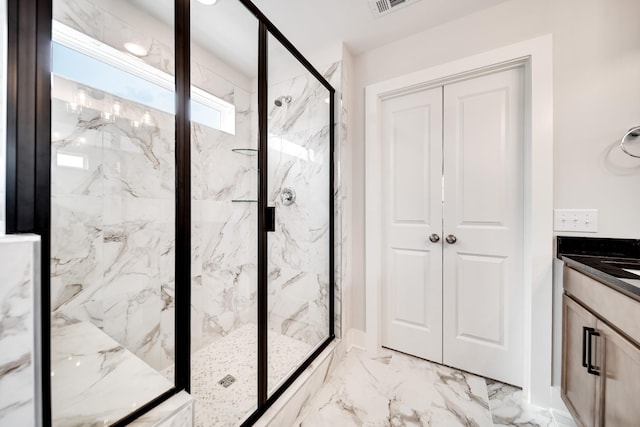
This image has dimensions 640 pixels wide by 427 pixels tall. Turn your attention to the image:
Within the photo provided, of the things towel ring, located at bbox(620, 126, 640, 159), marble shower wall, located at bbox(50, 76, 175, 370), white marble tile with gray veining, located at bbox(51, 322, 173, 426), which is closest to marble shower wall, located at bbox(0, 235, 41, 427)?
white marble tile with gray veining, located at bbox(51, 322, 173, 426)

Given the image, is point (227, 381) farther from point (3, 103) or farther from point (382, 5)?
point (382, 5)

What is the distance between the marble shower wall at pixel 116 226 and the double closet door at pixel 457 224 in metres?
1.53

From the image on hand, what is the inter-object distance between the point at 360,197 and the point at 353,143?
0.45 meters

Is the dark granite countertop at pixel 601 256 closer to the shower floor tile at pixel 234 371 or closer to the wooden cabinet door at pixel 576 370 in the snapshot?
the wooden cabinet door at pixel 576 370

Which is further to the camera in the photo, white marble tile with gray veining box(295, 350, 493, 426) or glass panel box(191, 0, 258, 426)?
glass panel box(191, 0, 258, 426)

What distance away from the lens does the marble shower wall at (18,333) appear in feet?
1.64

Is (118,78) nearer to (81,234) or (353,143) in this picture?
(81,234)

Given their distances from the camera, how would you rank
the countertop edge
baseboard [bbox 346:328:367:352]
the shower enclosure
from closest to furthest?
the countertop edge
the shower enclosure
baseboard [bbox 346:328:367:352]

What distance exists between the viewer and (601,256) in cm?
131

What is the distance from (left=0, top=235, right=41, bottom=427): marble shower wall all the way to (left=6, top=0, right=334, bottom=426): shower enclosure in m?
0.16

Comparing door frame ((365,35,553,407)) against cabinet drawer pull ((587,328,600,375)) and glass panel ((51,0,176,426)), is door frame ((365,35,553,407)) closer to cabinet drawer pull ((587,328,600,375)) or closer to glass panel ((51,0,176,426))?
cabinet drawer pull ((587,328,600,375))

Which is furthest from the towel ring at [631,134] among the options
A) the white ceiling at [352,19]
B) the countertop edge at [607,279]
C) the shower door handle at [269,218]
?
the shower door handle at [269,218]

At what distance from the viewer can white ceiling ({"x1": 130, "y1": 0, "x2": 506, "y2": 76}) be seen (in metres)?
1.35

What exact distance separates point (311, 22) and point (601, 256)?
7.24ft
